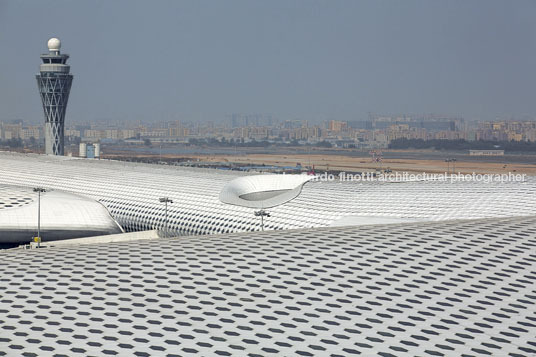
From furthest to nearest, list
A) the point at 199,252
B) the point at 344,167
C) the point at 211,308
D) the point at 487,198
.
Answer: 1. the point at 344,167
2. the point at 487,198
3. the point at 199,252
4. the point at 211,308

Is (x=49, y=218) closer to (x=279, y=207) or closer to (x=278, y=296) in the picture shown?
(x=279, y=207)

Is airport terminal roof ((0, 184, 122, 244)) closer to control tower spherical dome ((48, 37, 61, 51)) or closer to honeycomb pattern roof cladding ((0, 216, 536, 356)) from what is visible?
honeycomb pattern roof cladding ((0, 216, 536, 356))

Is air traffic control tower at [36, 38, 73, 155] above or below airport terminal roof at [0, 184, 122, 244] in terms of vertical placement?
above

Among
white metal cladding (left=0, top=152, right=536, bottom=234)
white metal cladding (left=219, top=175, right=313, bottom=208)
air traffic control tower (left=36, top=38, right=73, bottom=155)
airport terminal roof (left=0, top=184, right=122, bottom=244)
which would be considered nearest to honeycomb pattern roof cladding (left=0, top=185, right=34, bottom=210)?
airport terminal roof (left=0, top=184, right=122, bottom=244)

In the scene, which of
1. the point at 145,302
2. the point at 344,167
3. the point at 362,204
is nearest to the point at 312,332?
the point at 145,302

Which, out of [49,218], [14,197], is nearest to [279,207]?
[49,218]

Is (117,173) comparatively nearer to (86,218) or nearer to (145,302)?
(86,218)

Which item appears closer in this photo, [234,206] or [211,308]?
[211,308]
